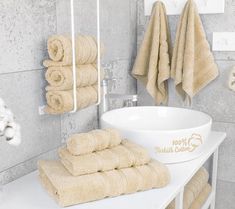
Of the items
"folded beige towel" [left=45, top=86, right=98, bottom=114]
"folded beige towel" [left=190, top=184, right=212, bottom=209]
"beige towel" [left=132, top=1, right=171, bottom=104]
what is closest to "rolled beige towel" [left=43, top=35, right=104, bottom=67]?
"folded beige towel" [left=45, top=86, right=98, bottom=114]

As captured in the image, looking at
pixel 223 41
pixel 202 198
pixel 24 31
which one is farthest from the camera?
pixel 223 41

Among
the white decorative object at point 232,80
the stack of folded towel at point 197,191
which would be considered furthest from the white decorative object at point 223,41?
the stack of folded towel at point 197,191

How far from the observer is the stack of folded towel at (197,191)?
4.88 feet

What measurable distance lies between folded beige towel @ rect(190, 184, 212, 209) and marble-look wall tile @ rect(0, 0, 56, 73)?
0.94 metres

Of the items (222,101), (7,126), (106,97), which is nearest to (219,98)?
(222,101)

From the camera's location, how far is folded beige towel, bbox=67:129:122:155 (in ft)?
3.51

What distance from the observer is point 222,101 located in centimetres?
181

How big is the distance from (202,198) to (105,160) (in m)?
0.78

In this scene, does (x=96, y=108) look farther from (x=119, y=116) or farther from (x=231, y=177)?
(x=231, y=177)

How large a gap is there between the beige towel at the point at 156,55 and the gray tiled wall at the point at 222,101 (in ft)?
0.28

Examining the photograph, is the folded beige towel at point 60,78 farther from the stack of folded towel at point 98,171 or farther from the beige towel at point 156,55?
the beige towel at point 156,55

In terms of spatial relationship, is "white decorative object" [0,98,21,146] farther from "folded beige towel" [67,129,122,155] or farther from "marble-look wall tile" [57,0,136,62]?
"marble-look wall tile" [57,0,136,62]

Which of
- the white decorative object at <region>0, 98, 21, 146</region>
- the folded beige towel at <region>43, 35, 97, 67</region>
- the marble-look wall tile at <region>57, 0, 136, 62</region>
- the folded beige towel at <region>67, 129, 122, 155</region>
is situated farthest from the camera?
the marble-look wall tile at <region>57, 0, 136, 62</region>

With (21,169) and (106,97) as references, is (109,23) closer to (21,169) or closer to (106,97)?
(106,97)
